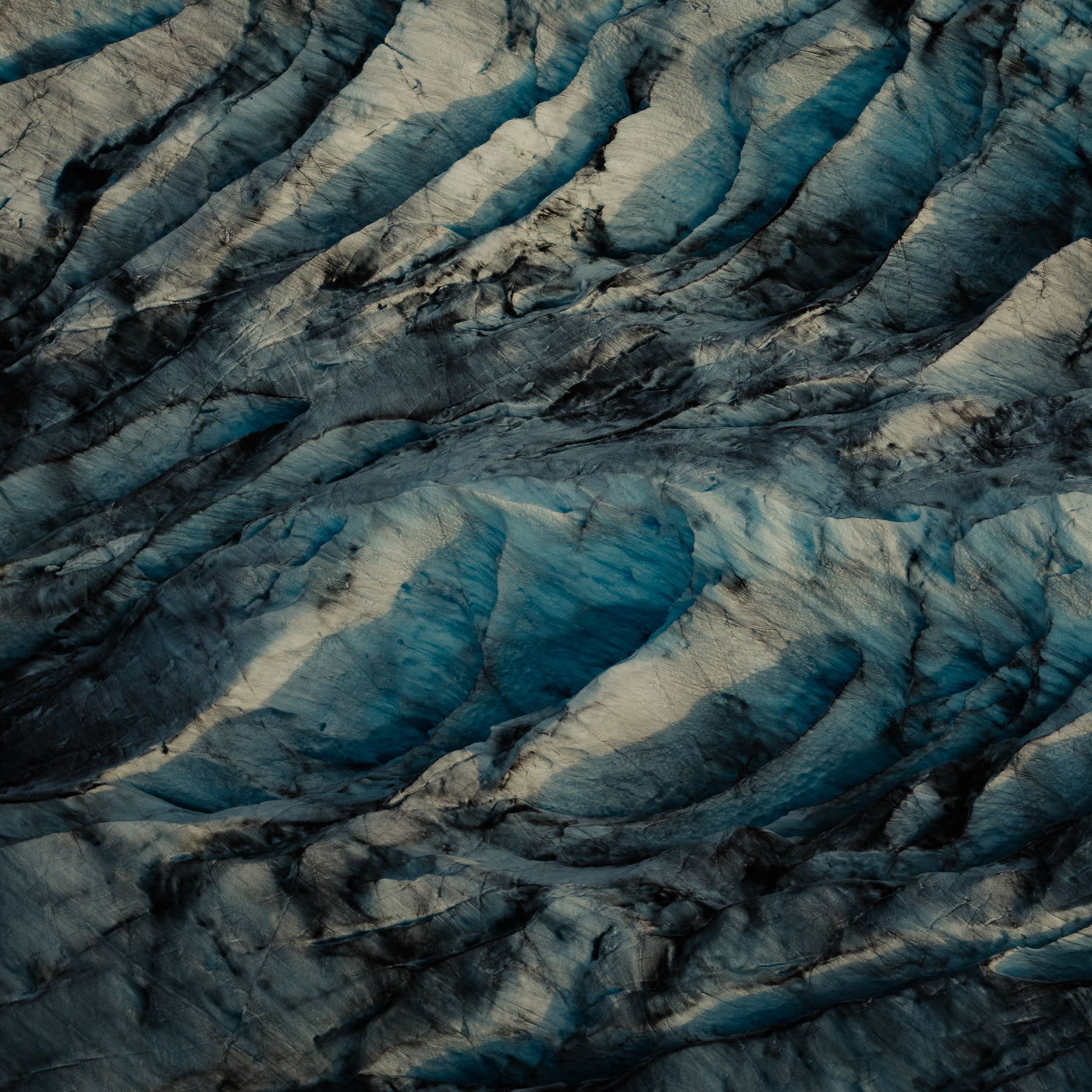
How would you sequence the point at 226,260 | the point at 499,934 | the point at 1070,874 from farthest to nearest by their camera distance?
the point at 226,260, the point at 499,934, the point at 1070,874

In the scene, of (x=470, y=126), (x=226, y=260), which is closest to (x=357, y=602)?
(x=226, y=260)

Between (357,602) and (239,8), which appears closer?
(357,602)

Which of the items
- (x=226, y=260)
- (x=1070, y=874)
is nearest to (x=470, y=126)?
(x=226, y=260)

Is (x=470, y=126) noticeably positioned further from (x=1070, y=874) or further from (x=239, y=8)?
(x=1070, y=874)

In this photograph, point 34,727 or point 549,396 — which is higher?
point 549,396

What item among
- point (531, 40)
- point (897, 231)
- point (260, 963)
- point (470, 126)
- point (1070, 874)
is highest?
point (531, 40)

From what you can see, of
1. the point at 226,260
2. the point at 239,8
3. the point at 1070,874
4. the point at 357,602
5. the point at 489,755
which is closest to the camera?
the point at 1070,874

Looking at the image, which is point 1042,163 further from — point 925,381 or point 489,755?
point 489,755
